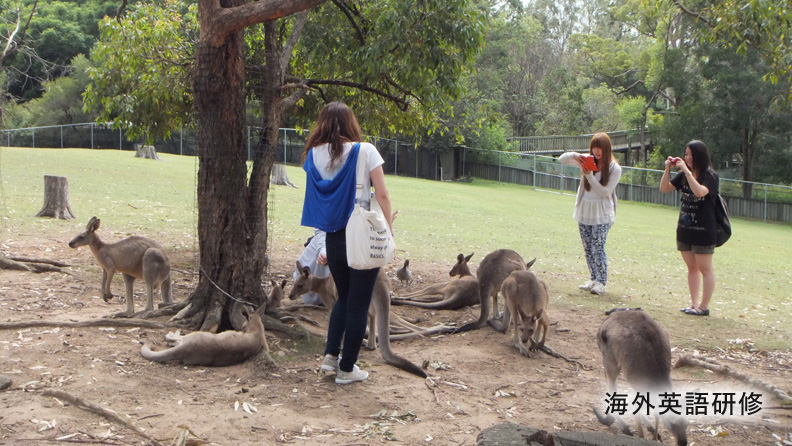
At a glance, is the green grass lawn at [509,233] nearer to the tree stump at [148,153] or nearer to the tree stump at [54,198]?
the tree stump at [54,198]

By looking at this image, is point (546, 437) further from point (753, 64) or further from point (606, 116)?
Answer: point (606, 116)

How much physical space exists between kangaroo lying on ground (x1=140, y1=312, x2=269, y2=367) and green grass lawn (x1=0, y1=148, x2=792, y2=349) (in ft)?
6.14

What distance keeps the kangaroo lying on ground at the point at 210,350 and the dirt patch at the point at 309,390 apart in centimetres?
7

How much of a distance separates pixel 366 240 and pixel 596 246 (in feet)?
16.9

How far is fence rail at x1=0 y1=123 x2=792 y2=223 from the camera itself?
30.1 meters

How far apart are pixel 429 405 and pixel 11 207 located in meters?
11.2

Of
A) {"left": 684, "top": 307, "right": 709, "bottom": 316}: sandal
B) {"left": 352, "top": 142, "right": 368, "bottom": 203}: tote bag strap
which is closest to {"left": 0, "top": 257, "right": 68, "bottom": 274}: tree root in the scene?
{"left": 352, "top": 142, "right": 368, "bottom": 203}: tote bag strap

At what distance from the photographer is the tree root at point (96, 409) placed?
4.15 meters

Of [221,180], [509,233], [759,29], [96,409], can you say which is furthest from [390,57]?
[509,233]

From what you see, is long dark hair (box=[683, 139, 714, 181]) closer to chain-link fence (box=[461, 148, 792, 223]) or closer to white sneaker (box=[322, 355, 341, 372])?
white sneaker (box=[322, 355, 341, 372])

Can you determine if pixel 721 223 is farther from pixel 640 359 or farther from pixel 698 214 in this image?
pixel 640 359

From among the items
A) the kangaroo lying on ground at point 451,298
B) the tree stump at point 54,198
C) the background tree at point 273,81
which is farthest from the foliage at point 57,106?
the kangaroo lying on ground at point 451,298

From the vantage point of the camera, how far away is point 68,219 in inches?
493

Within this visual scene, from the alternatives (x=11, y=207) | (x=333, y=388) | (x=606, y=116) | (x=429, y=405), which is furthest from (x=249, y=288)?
(x=606, y=116)
